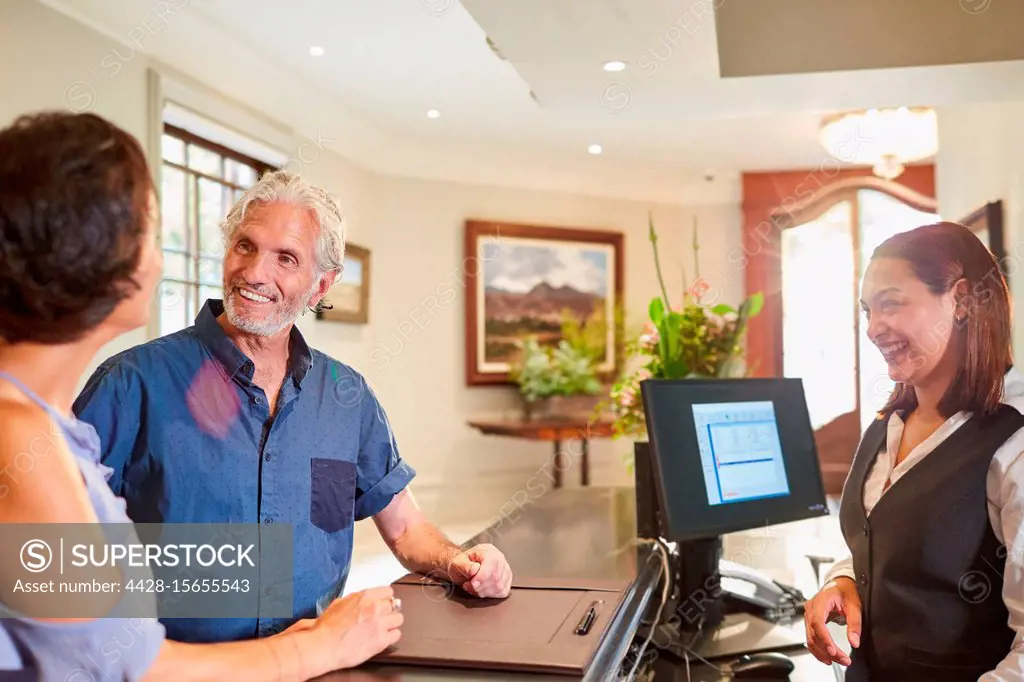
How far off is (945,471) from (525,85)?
416 centimetres

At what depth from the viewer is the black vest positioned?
1.15m

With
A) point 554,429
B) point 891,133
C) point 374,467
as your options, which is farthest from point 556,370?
point 374,467

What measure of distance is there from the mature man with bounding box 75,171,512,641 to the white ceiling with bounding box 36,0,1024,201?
1.22 meters

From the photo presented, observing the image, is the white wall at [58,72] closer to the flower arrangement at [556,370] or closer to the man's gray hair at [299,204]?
the man's gray hair at [299,204]

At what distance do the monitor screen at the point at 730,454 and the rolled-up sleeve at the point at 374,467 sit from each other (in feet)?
1.67

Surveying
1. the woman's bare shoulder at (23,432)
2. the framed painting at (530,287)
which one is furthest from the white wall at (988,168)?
the woman's bare shoulder at (23,432)

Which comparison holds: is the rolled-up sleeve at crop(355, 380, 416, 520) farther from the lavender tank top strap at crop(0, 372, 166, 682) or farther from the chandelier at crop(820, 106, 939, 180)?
the chandelier at crop(820, 106, 939, 180)

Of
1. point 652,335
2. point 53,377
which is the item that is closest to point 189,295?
point 652,335

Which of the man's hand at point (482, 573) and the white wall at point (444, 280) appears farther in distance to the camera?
the white wall at point (444, 280)

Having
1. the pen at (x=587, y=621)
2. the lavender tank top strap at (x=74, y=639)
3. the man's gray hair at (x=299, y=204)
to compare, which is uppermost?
the man's gray hair at (x=299, y=204)

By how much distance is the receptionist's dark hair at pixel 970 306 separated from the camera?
1175mm

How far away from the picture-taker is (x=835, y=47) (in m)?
2.88

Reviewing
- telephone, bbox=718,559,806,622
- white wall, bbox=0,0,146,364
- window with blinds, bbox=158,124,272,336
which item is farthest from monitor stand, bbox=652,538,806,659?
window with blinds, bbox=158,124,272,336

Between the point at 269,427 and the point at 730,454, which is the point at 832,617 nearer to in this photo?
the point at 730,454
